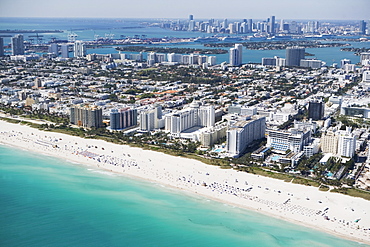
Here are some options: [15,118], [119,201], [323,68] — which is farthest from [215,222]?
[323,68]

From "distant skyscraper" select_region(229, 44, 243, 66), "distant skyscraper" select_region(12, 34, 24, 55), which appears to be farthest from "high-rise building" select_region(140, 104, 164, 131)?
"distant skyscraper" select_region(12, 34, 24, 55)

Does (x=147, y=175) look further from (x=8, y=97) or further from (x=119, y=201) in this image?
(x=8, y=97)

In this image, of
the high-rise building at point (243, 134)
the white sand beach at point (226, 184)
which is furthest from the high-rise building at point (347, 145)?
the white sand beach at point (226, 184)

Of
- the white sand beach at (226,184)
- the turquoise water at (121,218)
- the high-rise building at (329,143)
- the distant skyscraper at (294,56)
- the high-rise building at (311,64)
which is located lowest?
the turquoise water at (121,218)

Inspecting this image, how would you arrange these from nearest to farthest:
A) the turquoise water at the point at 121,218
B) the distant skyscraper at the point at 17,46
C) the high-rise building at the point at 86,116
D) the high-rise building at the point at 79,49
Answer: the turquoise water at the point at 121,218
the high-rise building at the point at 86,116
the distant skyscraper at the point at 17,46
the high-rise building at the point at 79,49

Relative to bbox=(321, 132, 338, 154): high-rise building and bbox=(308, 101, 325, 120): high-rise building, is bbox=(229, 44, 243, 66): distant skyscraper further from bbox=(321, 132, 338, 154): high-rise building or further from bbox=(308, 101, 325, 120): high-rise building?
bbox=(321, 132, 338, 154): high-rise building

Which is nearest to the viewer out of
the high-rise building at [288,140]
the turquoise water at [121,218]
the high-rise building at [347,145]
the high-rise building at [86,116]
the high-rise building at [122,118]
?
the turquoise water at [121,218]

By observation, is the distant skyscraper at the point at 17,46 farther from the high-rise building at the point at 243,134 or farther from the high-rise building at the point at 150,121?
the high-rise building at the point at 243,134
